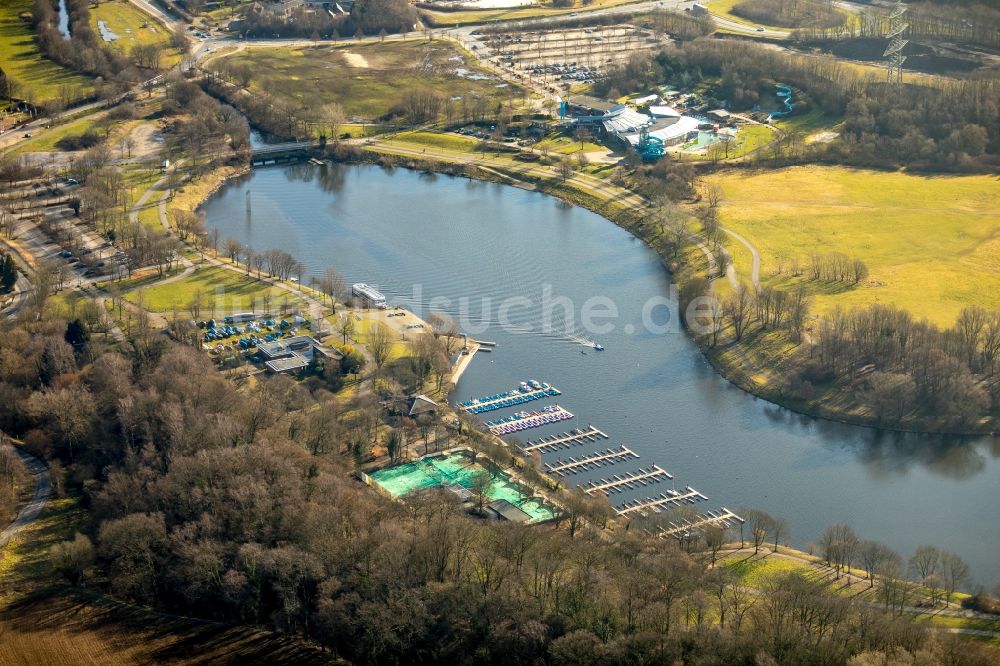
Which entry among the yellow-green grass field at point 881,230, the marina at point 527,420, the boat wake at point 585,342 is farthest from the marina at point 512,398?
the yellow-green grass field at point 881,230

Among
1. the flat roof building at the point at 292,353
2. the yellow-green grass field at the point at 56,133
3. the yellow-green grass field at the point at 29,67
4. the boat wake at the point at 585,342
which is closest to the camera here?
the flat roof building at the point at 292,353

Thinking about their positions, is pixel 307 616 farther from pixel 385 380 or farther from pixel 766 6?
pixel 766 6

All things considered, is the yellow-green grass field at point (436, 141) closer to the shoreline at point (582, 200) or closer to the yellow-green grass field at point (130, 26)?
the shoreline at point (582, 200)

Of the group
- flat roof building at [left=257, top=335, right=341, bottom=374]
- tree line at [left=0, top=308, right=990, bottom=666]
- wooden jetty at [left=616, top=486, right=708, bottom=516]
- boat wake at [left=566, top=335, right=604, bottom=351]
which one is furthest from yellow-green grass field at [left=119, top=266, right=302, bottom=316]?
wooden jetty at [left=616, top=486, right=708, bottom=516]

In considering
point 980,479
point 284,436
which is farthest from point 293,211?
point 980,479

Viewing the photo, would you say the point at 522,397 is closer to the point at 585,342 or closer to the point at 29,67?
the point at 585,342

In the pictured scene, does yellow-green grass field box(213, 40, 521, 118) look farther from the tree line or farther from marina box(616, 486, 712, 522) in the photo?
marina box(616, 486, 712, 522)

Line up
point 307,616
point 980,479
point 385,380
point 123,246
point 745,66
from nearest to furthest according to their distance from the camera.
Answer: point 307,616
point 980,479
point 385,380
point 123,246
point 745,66

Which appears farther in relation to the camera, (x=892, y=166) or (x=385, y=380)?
(x=892, y=166)
